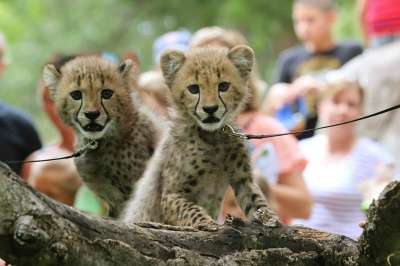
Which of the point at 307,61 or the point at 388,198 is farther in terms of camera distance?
the point at 307,61

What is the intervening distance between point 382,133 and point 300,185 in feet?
7.63

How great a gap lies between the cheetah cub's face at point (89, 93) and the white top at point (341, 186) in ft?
8.60

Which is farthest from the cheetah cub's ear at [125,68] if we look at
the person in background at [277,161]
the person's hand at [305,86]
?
the person's hand at [305,86]

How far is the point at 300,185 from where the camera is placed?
8602 mm

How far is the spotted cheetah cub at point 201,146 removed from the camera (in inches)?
245

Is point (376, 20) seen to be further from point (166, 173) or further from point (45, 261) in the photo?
point (45, 261)

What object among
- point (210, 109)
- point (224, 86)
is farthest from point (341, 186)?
point (210, 109)

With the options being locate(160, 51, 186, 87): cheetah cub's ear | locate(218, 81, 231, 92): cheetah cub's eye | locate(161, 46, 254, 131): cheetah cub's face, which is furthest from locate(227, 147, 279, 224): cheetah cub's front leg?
locate(160, 51, 186, 87): cheetah cub's ear

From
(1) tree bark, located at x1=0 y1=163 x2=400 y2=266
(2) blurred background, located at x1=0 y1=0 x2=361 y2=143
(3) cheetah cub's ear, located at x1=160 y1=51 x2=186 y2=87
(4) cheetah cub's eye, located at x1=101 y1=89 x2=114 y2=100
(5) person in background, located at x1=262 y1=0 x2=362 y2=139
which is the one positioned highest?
(2) blurred background, located at x1=0 y1=0 x2=361 y2=143

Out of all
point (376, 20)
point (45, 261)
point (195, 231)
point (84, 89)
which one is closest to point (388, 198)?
point (195, 231)

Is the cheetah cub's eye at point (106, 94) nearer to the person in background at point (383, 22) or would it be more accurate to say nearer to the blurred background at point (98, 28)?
the person in background at point (383, 22)

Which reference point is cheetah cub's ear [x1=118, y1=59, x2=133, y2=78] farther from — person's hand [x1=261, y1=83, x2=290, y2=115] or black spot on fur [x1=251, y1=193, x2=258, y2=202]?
person's hand [x1=261, y1=83, x2=290, y2=115]

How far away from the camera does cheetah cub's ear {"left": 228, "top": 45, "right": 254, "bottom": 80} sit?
6406 millimetres

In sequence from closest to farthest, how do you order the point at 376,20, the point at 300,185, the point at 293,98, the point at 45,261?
the point at 45,261, the point at 300,185, the point at 293,98, the point at 376,20
